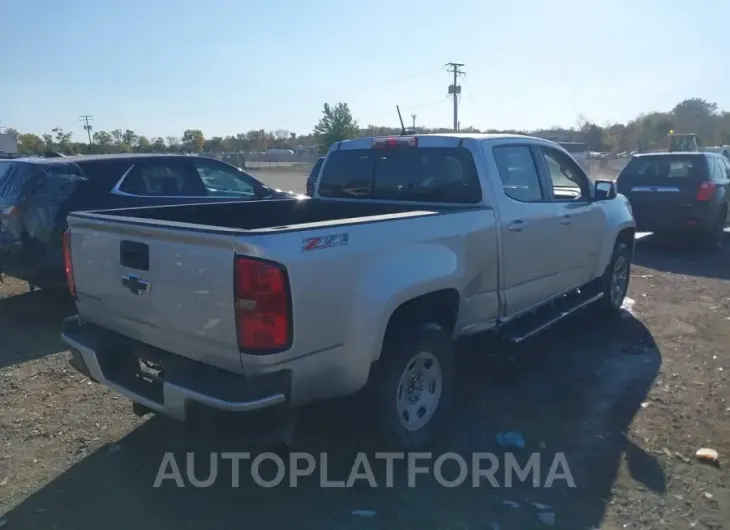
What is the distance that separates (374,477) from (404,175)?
7.87 ft

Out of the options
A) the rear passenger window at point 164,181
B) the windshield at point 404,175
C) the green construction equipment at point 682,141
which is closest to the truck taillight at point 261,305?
the windshield at point 404,175

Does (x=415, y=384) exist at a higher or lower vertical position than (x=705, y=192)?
lower

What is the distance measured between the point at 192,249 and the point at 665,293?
22.6 feet

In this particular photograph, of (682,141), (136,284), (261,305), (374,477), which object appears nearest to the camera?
(261,305)

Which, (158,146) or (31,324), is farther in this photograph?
(158,146)

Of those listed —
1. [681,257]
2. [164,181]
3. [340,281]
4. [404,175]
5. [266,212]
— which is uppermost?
[404,175]

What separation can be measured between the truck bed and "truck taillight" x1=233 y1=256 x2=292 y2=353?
1.67 m

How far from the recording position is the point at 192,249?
10.0ft

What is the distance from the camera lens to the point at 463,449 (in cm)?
405

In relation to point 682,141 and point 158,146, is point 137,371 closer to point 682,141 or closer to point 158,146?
point 682,141

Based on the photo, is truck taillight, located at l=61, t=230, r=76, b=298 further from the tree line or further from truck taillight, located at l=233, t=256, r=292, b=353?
the tree line

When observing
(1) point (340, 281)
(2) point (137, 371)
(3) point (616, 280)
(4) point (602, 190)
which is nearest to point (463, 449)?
(1) point (340, 281)

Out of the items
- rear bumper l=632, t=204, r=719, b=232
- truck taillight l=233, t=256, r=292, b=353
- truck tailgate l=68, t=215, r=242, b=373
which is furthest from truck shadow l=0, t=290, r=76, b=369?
rear bumper l=632, t=204, r=719, b=232

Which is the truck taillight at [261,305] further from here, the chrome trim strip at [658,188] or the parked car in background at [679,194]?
the chrome trim strip at [658,188]
